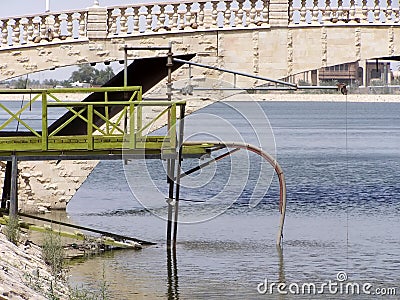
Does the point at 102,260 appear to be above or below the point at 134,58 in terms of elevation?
below

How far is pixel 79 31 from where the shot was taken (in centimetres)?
3312

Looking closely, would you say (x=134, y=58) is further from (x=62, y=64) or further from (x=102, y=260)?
(x=102, y=260)

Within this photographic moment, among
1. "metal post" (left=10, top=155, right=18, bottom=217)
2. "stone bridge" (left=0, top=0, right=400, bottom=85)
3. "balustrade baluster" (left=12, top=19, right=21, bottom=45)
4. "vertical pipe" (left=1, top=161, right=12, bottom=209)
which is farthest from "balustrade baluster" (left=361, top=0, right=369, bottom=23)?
"metal post" (left=10, top=155, right=18, bottom=217)

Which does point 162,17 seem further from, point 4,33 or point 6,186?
point 6,186

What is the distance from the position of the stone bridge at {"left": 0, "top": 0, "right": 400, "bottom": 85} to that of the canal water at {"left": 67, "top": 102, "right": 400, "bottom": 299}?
179 cm

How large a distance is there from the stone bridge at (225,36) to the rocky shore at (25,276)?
1181 cm

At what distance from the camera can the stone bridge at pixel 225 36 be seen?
32.8 m

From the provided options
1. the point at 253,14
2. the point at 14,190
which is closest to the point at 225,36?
the point at 253,14

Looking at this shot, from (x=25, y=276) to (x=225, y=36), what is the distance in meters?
17.2

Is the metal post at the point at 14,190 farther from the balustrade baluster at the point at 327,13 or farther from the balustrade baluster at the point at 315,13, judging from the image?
the balustrade baluster at the point at 327,13

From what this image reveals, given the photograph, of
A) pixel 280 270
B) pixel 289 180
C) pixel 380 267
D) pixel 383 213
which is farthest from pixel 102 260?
pixel 289 180

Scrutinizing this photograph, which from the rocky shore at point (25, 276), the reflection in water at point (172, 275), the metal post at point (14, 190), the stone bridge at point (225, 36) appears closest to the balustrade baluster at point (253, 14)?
the stone bridge at point (225, 36)

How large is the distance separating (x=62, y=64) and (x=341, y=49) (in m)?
7.89

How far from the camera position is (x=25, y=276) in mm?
17062
